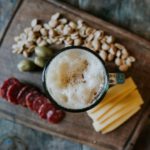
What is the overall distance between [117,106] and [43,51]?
0.19 meters

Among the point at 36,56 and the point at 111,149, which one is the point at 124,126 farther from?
the point at 36,56

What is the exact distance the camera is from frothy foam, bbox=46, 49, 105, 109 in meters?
0.83

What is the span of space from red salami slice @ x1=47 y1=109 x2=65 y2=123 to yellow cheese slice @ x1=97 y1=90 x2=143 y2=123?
8 centimetres

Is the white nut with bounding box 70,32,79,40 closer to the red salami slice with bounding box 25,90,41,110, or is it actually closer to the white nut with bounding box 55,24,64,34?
the white nut with bounding box 55,24,64,34

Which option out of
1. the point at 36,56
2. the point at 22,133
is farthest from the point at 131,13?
the point at 22,133

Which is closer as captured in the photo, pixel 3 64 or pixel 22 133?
pixel 3 64

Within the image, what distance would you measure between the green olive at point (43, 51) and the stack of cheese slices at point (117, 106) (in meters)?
0.15

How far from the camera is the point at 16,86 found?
90 centimetres

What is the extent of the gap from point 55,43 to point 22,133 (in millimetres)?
260

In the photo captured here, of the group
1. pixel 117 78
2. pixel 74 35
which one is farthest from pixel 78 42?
pixel 117 78

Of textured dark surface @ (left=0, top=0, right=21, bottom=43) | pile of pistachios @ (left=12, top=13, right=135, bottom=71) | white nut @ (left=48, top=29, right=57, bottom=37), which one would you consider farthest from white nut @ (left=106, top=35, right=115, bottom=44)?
textured dark surface @ (left=0, top=0, right=21, bottom=43)

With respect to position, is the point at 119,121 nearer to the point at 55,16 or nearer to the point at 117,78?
the point at 117,78

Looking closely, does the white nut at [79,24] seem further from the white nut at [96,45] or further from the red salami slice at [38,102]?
the red salami slice at [38,102]

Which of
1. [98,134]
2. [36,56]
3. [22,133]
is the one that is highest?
[36,56]
